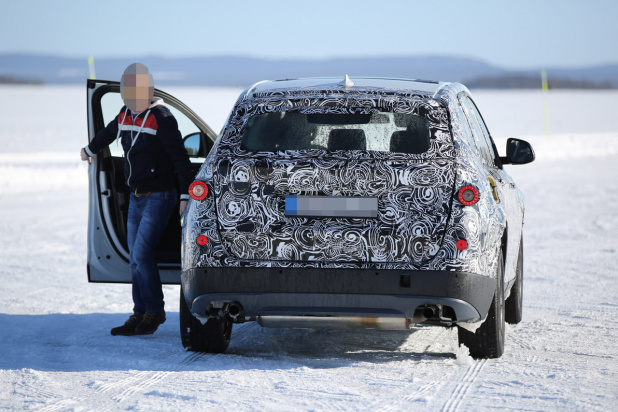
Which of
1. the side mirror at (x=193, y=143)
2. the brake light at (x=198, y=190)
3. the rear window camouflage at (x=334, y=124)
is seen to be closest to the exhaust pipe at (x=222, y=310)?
the brake light at (x=198, y=190)

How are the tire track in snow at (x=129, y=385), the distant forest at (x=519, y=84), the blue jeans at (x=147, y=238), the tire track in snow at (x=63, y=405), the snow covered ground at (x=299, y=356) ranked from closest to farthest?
the tire track in snow at (x=63, y=405) < the tire track in snow at (x=129, y=385) < the snow covered ground at (x=299, y=356) < the blue jeans at (x=147, y=238) < the distant forest at (x=519, y=84)

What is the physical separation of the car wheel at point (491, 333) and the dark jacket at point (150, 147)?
6.89 ft

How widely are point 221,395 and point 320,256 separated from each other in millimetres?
890

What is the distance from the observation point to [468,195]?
4988mm

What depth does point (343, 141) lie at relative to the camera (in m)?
5.30

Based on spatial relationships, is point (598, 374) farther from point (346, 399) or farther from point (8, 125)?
point (8, 125)

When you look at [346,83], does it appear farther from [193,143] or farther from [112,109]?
[112,109]

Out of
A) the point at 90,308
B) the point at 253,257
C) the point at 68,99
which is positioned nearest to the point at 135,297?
the point at 90,308

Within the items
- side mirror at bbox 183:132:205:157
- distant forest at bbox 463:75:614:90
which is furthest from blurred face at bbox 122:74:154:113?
A: distant forest at bbox 463:75:614:90

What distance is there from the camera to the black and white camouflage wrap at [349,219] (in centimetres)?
495

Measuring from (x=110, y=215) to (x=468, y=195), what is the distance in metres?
2.89

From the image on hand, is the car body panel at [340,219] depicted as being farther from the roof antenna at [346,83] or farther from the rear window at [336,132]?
the roof antenna at [346,83]

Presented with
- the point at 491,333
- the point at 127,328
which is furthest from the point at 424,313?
the point at 127,328

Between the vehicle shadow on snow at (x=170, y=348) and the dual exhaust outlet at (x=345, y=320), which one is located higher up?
the dual exhaust outlet at (x=345, y=320)
